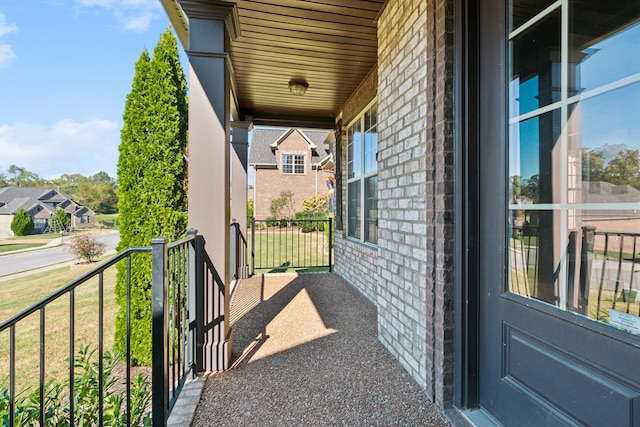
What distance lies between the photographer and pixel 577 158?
3.65 feet

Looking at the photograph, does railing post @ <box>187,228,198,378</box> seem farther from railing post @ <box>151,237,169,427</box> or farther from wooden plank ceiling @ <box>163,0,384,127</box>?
wooden plank ceiling @ <box>163,0,384,127</box>

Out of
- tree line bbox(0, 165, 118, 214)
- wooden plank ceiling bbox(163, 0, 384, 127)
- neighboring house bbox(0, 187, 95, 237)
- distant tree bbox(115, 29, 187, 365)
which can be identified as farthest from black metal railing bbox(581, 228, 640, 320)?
tree line bbox(0, 165, 118, 214)

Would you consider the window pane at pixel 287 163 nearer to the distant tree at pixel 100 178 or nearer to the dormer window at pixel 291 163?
the dormer window at pixel 291 163

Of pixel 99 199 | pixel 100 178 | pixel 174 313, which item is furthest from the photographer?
pixel 100 178

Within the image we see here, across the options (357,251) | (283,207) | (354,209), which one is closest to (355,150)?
(354,209)

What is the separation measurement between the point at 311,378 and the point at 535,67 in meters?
2.11

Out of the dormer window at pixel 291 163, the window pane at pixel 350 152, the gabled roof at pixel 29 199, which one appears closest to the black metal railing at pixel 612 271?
the window pane at pixel 350 152

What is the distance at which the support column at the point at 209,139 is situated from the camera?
2135 mm

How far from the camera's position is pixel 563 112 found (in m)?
1.16

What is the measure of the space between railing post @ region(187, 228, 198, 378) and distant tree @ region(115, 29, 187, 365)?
2.88 ft

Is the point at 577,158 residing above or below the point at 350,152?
below

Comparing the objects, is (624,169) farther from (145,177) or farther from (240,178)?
(240,178)

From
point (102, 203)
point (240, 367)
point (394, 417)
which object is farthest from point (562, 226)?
point (102, 203)

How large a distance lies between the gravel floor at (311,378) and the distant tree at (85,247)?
7.08m
